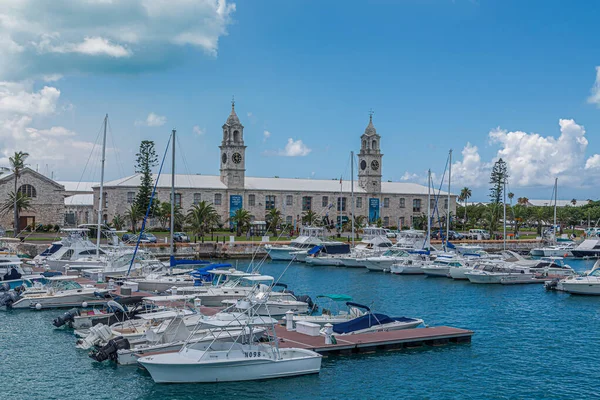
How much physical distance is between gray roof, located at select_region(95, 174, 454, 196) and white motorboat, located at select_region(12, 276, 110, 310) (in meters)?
54.2

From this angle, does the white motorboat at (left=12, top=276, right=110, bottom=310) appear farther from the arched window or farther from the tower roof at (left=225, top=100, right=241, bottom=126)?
the tower roof at (left=225, top=100, right=241, bottom=126)

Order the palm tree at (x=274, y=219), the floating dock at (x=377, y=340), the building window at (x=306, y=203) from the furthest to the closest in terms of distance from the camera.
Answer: the building window at (x=306, y=203) → the palm tree at (x=274, y=219) → the floating dock at (x=377, y=340)

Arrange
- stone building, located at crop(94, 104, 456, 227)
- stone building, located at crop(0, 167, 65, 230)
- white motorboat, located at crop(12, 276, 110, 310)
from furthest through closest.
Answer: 1. stone building, located at crop(94, 104, 456, 227)
2. stone building, located at crop(0, 167, 65, 230)
3. white motorboat, located at crop(12, 276, 110, 310)

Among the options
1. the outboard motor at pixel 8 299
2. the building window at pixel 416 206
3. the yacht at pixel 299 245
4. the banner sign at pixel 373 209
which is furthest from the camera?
the building window at pixel 416 206

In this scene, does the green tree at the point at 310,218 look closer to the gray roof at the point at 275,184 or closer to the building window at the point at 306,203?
the building window at the point at 306,203

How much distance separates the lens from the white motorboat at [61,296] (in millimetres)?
37969

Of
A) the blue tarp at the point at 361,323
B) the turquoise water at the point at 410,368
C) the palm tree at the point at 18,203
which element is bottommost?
the turquoise water at the point at 410,368

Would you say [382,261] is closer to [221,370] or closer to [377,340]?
[377,340]

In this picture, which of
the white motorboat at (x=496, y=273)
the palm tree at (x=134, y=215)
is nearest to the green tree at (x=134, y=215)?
the palm tree at (x=134, y=215)

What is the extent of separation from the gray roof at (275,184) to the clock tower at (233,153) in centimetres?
154

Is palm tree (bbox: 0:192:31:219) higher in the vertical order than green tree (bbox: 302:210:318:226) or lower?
higher

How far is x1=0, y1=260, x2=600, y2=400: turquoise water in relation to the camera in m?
23.3

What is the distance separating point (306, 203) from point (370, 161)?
14.0 metres

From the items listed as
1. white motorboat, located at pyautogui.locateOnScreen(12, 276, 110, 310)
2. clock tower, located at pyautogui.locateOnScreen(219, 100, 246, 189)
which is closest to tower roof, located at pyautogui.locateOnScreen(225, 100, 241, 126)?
clock tower, located at pyautogui.locateOnScreen(219, 100, 246, 189)
